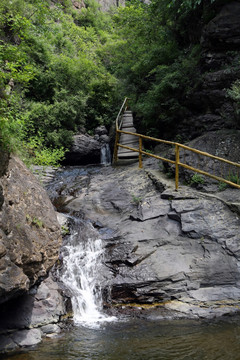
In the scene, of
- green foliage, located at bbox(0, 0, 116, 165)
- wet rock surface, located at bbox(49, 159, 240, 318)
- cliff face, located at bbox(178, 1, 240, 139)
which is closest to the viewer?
wet rock surface, located at bbox(49, 159, 240, 318)

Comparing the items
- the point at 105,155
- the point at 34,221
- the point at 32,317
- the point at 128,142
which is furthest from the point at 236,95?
the point at 105,155

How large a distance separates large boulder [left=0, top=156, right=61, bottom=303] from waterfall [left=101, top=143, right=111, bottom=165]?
36.4 ft

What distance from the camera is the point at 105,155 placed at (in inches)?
683

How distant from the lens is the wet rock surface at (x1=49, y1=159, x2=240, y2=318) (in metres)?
6.27

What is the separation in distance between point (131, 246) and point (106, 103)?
15.1 meters

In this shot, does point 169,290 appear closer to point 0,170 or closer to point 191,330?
point 191,330

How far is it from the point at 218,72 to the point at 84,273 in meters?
9.05

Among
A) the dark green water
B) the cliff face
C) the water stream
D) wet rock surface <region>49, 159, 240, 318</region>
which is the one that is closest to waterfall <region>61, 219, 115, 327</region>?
the water stream

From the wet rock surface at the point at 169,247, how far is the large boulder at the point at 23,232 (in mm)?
2033

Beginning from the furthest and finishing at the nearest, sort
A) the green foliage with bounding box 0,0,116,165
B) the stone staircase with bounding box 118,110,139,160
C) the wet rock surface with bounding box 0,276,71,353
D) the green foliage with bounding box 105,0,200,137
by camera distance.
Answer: the stone staircase with bounding box 118,110,139,160
the green foliage with bounding box 0,0,116,165
the green foliage with bounding box 105,0,200,137
the wet rock surface with bounding box 0,276,71,353

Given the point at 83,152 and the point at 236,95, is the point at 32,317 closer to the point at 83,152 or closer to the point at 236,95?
the point at 236,95

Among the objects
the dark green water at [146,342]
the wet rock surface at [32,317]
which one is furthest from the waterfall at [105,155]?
the dark green water at [146,342]

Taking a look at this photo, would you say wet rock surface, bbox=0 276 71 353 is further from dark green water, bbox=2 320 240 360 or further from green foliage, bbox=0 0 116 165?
green foliage, bbox=0 0 116 165

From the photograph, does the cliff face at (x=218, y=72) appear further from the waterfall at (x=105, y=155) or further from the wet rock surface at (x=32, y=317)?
the wet rock surface at (x=32, y=317)
